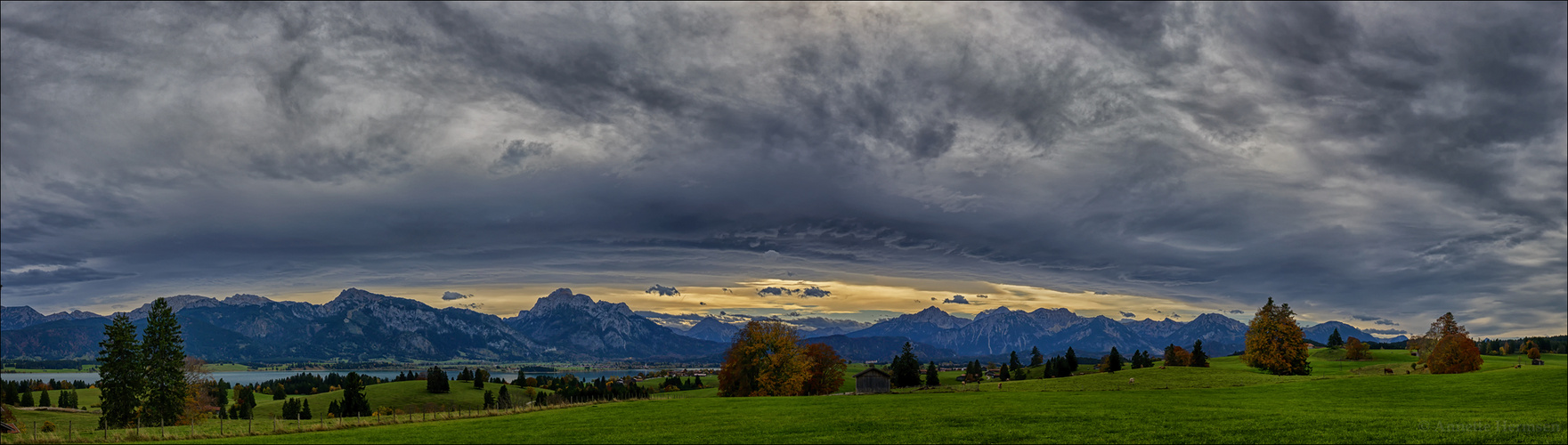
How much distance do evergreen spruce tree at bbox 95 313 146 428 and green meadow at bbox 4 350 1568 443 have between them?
42406mm

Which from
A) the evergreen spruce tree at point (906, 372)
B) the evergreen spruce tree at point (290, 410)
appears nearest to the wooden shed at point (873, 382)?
the evergreen spruce tree at point (906, 372)

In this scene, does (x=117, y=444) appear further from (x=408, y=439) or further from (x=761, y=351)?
(x=761, y=351)

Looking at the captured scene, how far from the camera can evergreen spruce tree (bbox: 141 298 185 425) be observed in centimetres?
8462

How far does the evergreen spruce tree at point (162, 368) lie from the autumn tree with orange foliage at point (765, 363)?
68.7 m

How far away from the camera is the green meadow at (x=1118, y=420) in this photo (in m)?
33.5

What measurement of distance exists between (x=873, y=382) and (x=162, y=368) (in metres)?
95.1

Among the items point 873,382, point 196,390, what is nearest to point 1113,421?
point 873,382

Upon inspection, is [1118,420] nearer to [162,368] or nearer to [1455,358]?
[1455,358]

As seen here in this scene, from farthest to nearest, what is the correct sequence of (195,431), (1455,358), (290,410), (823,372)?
(290,410) < (823,372) < (1455,358) < (195,431)

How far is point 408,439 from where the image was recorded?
41.7 metres

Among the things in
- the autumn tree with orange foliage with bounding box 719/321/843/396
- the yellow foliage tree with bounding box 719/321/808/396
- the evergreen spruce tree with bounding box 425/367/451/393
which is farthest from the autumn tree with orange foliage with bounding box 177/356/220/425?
the yellow foliage tree with bounding box 719/321/808/396

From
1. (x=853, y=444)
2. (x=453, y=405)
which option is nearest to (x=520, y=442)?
(x=853, y=444)

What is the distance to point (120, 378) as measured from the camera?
8244 cm

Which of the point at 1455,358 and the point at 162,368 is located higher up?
the point at 162,368
